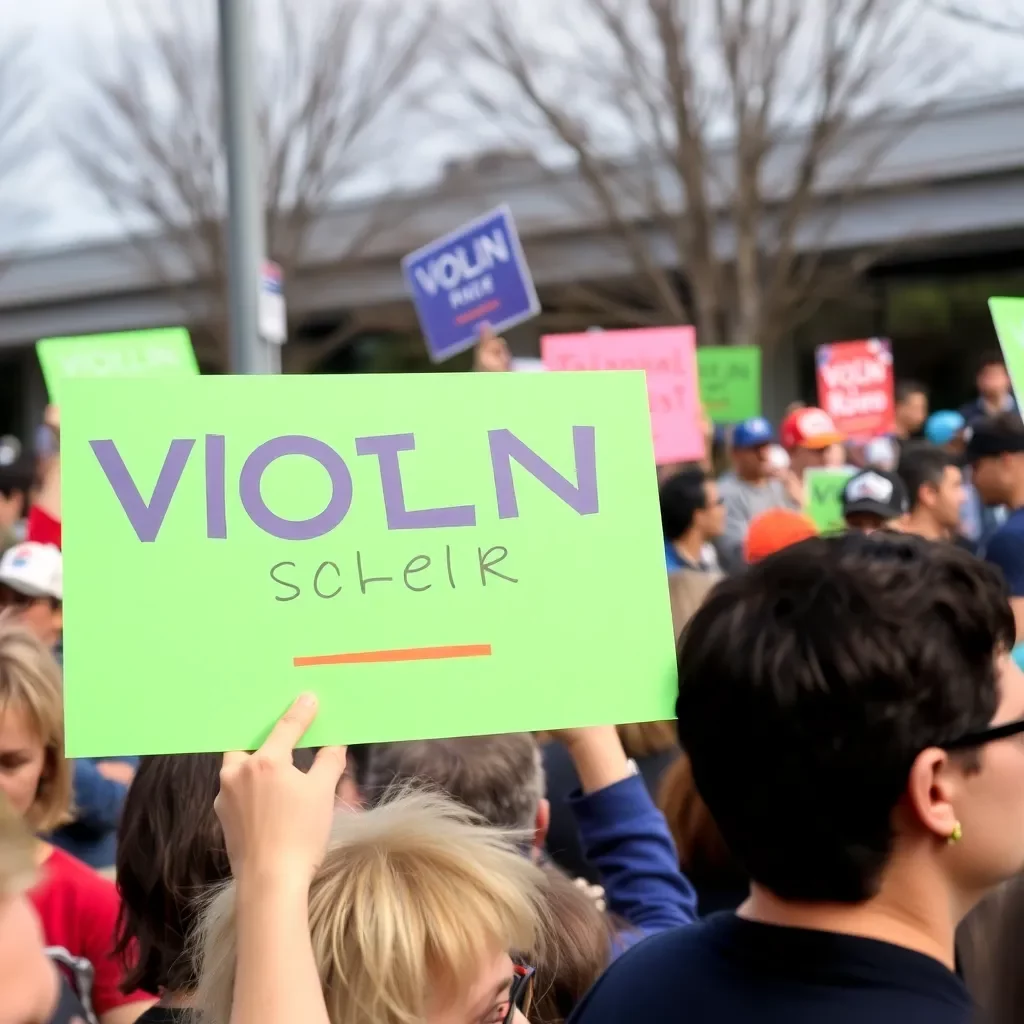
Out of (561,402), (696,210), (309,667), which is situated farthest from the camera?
(696,210)

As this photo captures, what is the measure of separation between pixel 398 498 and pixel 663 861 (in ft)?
2.91

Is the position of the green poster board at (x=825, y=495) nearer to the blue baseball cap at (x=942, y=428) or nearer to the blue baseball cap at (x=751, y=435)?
the blue baseball cap at (x=751, y=435)

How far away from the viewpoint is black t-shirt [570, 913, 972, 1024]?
1.23 metres

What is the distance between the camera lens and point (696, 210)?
2008 cm

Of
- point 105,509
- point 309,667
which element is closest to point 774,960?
point 309,667

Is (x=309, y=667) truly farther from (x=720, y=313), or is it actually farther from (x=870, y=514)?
(x=720, y=313)

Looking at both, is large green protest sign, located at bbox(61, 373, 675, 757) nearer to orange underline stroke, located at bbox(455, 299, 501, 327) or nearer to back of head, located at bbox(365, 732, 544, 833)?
back of head, located at bbox(365, 732, 544, 833)

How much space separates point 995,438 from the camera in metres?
5.55

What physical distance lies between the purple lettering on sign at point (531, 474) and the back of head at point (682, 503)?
4517 mm

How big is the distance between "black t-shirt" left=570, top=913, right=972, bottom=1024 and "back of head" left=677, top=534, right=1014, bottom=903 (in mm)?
54

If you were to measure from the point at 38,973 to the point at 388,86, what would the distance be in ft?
66.3

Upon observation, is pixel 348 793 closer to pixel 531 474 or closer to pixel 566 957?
pixel 566 957

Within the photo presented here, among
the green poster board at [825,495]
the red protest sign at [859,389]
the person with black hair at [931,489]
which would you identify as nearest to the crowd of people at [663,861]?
the person with black hair at [931,489]

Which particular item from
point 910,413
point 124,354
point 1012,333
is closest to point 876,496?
point 1012,333
